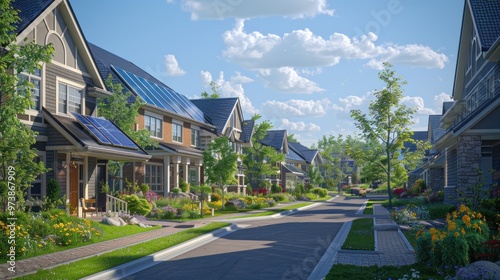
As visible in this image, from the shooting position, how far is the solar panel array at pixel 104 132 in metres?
22.8

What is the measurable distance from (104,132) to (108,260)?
1184 centimetres

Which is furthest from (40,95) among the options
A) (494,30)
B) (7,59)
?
(494,30)

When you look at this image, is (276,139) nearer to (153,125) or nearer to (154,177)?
(154,177)

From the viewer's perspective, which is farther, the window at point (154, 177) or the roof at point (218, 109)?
the roof at point (218, 109)

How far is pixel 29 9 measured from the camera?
20.9 meters

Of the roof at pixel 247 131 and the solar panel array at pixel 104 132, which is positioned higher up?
the roof at pixel 247 131

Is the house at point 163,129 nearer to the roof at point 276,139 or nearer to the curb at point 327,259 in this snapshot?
the curb at point 327,259

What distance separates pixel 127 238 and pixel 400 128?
71.6 feet

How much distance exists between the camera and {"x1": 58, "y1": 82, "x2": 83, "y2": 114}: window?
74.6 ft

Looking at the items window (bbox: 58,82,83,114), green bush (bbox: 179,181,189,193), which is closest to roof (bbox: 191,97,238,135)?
green bush (bbox: 179,181,189,193)

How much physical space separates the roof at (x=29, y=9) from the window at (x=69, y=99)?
10.4 feet

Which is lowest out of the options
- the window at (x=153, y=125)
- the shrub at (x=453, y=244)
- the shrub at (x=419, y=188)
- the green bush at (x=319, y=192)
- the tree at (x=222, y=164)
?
the green bush at (x=319, y=192)

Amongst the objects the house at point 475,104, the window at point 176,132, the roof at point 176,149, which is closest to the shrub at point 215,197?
the roof at point 176,149

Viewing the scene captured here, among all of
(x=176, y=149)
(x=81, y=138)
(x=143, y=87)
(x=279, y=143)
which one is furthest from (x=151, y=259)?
(x=279, y=143)
